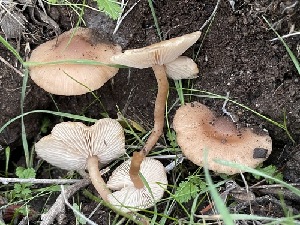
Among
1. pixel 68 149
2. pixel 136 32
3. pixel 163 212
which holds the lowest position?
pixel 163 212

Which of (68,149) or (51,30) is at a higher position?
(51,30)

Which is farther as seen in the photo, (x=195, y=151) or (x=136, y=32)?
(x=136, y=32)

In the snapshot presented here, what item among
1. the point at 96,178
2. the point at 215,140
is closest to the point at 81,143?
the point at 96,178

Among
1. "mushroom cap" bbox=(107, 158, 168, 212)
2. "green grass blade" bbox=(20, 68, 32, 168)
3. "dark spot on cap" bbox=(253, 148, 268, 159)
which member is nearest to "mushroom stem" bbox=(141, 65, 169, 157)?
"mushroom cap" bbox=(107, 158, 168, 212)

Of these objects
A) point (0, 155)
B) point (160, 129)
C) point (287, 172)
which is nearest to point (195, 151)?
point (160, 129)

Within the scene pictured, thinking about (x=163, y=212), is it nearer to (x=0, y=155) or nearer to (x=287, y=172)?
(x=287, y=172)

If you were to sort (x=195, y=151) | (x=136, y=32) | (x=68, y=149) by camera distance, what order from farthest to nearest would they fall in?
(x=136, y=32) → (x=68, y=149) → (x=195, y=151)

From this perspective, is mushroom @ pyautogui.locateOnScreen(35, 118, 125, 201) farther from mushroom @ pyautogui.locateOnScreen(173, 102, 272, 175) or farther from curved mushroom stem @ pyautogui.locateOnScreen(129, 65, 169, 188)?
mushroom @ pyautogui.locateOnScreen(173, 102, 272, 175)

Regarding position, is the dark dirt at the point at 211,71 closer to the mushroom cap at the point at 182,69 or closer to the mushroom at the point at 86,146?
the mushroom cap at the point at 182,69
